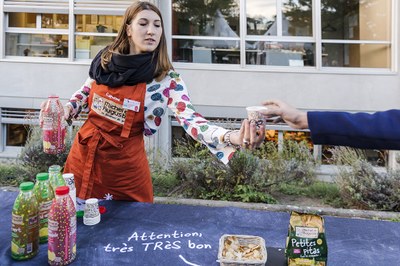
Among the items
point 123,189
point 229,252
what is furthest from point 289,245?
point 123,189

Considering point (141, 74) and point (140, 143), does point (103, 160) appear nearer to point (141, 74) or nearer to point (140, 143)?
point (140, 143)

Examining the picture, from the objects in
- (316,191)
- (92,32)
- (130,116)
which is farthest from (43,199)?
(92,32)

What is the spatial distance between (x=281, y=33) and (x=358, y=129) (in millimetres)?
7891

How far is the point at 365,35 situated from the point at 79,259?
352 inches

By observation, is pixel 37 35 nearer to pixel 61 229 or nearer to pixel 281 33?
pixel 281 33

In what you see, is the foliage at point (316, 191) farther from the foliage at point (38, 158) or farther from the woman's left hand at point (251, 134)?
the woman's left hand at point (251, 134)

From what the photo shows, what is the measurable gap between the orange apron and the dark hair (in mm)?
171

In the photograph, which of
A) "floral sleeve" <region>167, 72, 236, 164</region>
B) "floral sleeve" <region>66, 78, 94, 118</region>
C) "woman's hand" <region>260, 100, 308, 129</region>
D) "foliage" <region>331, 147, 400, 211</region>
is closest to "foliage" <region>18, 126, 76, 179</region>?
"floral sleeve" <region>66, 78, 94, 118</region>

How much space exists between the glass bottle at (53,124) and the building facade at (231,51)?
19.1ft

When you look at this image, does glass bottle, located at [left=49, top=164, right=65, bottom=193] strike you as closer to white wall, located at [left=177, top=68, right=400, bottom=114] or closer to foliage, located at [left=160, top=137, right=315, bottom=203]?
foliage, located at [left=160, top=137, right=315, bottom=203]

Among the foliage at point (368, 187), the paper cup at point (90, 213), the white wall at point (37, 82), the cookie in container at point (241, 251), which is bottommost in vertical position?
the foliage at point (368, 187)

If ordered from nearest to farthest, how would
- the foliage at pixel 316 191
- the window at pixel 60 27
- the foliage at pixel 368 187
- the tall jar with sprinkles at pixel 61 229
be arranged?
1. the tall jar with sprinkles at pixel 61 229
2. the foliage at pixel 368 187
3. the foliage at pixel 316 191
4. the window at pixel 60 27

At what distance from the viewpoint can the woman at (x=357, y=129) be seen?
5.25ft

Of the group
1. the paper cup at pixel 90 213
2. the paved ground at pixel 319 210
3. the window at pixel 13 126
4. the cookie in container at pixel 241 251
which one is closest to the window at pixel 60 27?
the window at pixel 13 126
